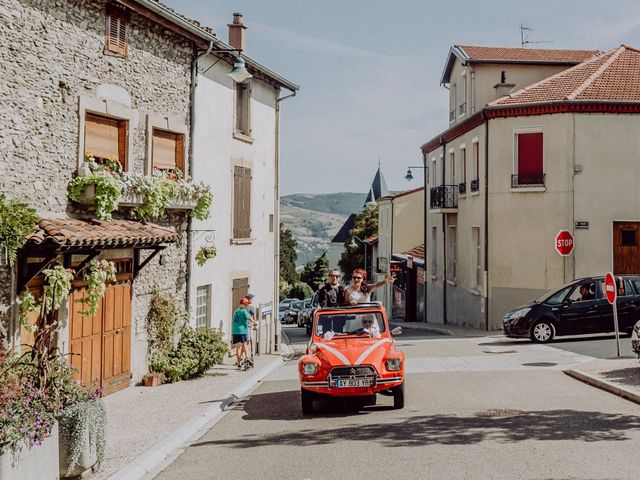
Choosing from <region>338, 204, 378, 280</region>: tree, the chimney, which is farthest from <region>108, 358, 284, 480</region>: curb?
<region>338, 204, 378, 280</region>: tree

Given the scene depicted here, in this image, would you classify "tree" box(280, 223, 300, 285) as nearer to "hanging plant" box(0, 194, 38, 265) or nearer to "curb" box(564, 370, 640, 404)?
"curb" box(564, 370, 640, 404)

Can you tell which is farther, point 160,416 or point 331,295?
point 331,295

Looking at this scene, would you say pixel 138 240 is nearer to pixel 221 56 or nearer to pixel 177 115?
pixel 177 115

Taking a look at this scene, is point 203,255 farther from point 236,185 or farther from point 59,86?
point 59,86

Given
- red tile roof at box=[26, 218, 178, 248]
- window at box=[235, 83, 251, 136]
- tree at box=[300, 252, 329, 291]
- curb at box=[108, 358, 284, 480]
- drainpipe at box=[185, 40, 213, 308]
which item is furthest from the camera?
tree at box=[300, 252, 329, 291]

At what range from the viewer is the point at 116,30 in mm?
14406

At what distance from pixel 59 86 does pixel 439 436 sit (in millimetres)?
8278

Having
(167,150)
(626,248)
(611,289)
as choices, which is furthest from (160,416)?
(626,248)

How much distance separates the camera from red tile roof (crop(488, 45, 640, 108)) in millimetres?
26828

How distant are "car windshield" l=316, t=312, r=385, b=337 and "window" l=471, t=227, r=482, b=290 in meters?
19.0

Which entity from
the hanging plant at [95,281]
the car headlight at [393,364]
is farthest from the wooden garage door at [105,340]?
the car headlight at [393,364]

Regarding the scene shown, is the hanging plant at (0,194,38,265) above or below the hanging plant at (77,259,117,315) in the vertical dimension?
above

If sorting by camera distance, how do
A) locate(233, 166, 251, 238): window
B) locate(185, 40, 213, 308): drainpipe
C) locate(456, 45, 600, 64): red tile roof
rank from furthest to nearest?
1. locate(456, 45, 600, 64): red tile roof
2. locate(233, 166, 251, 238): window
3. locate(185, 40, 213, 308): drainpipe

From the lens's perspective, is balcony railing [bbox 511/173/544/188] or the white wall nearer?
the white wall
